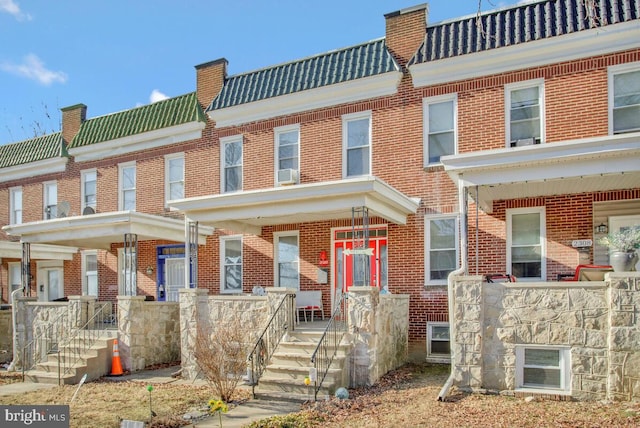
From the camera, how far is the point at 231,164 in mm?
15805

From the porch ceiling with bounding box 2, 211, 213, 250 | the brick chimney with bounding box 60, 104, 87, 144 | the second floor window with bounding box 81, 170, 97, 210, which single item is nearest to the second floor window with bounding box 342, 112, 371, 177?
the porch ceiling with bounding box 2, 211, 213, 250

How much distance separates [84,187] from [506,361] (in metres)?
15.0

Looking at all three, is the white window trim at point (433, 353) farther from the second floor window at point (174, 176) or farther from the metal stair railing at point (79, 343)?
the second floor window at point (174, 176)

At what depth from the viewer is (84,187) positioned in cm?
1872

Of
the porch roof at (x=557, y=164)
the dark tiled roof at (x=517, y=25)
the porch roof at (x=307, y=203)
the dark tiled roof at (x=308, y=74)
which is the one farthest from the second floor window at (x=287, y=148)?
the porch roof at (x=557, y=164)

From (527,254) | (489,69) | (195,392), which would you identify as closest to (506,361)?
(527,254)

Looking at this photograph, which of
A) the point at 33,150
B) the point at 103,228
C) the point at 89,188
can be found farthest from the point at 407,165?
the point at 33,150

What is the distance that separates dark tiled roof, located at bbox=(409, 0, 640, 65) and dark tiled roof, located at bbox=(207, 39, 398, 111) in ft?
3.62

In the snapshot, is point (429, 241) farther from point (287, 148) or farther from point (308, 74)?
point (308, 74)

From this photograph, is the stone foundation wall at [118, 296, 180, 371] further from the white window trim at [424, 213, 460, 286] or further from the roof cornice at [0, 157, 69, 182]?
the roof cornice at [0, 157, 69, 182]

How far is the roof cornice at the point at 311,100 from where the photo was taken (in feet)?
44.0

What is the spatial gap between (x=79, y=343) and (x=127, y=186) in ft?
19.8

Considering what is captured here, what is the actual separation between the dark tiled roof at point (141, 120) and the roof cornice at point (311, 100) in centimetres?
101

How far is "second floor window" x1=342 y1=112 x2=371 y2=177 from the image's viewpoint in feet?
45.3
